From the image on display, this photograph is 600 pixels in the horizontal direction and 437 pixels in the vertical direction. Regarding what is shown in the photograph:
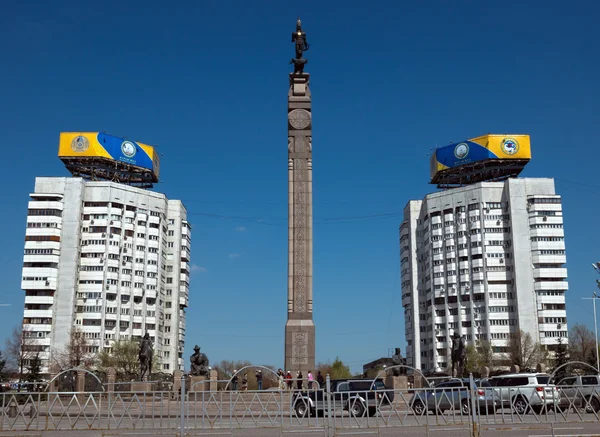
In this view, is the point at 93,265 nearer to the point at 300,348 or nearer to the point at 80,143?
the point at 80,143

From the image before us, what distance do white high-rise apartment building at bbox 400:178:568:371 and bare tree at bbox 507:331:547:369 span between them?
393 cm

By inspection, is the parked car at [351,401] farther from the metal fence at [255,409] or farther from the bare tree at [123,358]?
the bare tree at [123,358]

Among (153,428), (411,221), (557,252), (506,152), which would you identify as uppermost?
(506,152)

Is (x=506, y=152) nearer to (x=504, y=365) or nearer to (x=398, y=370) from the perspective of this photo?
(x=504, y=365)

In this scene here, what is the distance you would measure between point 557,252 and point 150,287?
50513mm

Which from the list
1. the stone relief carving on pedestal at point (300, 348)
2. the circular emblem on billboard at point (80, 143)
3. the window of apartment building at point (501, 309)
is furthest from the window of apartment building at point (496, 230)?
the stone relief carving on pedestal at point (300, 348)

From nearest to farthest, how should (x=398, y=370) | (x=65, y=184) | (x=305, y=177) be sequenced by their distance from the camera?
1. (x=398, y=370)
2. (x=305, y=177)
3. (x=65, y=184)

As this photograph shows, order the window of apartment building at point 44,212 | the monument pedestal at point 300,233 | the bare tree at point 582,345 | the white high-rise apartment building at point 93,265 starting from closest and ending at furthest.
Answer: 1. the monument pedestal at point 300,233
2. the bare tree at point 582,345
3. the white high-rise apartment building at point 93,265
4. the window of apartment building at point 44,212

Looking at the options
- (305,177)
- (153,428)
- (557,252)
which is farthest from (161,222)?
(153,428)

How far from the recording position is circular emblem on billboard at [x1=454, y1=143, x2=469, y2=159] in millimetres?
80438

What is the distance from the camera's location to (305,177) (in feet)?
109

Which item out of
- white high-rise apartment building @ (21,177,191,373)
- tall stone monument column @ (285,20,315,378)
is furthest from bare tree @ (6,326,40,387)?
tall stone monument column @ (285,20,315,378)

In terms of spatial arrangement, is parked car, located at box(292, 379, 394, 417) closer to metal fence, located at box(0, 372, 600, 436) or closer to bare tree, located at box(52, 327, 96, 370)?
metal fence, located at box(0, 372, 600, 436)

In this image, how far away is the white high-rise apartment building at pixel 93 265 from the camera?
75.1 m
